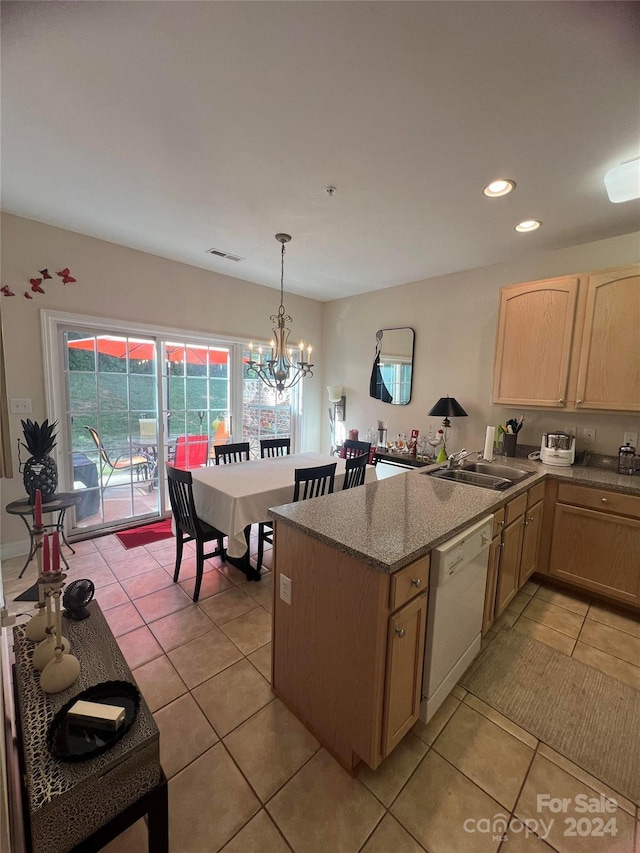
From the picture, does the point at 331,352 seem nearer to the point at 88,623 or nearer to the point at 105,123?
the point at 105,123

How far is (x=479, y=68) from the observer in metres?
1.31

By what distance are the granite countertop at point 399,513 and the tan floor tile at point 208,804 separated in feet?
3.14

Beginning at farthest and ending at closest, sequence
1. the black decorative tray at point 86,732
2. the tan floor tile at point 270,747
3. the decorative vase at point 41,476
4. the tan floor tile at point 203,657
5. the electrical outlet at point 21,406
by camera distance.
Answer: the electrical outlet at point 21,406 → the decorative vase at point 41,476 → the tan floor tile at point 203,657 → the tan floor tile at point 270,747 → the black decorative tray at point 86,732

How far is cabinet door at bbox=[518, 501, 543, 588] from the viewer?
2.27 m

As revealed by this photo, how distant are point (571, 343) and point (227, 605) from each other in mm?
3122

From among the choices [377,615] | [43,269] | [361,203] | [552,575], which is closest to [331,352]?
[361,203]

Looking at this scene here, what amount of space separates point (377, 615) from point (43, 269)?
11.6 ft

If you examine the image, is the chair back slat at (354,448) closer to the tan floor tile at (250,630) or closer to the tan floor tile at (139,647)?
the tan floor tile at (250,630)

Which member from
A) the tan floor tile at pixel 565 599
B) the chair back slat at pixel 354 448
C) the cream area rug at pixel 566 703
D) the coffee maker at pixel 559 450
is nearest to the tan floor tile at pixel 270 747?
the cream area rug at pixel 566 703

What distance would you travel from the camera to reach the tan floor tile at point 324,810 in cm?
112

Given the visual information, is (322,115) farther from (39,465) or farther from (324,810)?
(39,465)

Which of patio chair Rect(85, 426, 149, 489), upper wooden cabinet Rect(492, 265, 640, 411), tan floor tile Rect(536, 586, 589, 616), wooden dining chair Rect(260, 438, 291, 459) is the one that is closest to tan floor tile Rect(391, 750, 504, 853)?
tan floor tile Rect(536, 586, 589, 616)

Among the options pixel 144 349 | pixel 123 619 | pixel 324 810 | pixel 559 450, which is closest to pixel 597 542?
pixel 559 450

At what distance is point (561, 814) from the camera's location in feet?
4.00
